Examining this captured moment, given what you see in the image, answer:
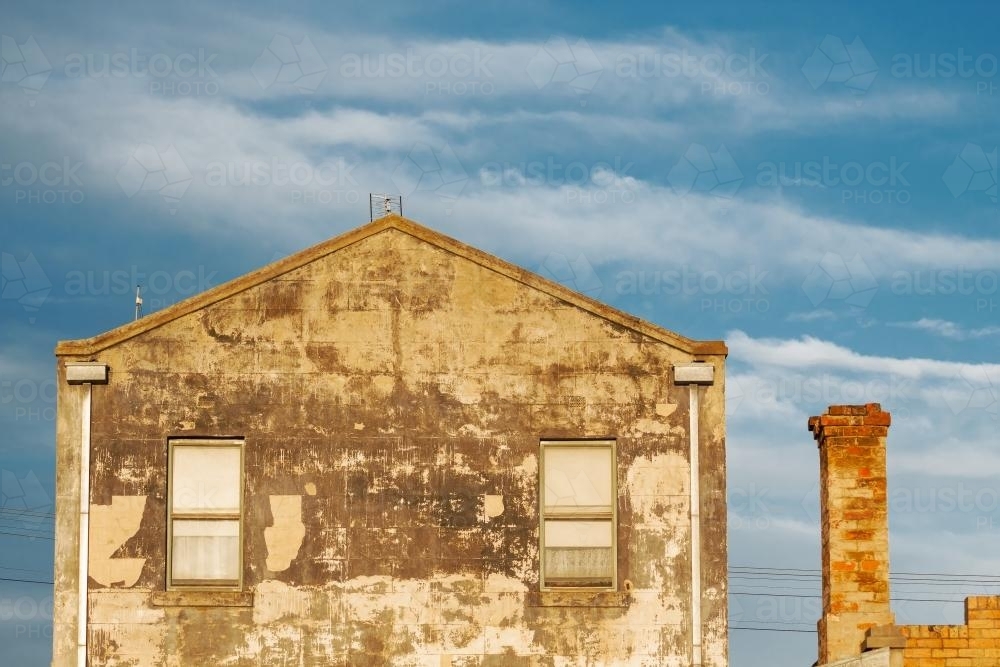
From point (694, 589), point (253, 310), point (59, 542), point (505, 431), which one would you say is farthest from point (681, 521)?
point (59, 542)

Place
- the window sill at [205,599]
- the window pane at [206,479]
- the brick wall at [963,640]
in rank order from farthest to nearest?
the window pane at [206,479] → the window sill at [205,599] → the brick wall at [963,640]

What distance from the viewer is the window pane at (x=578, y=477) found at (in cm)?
2211

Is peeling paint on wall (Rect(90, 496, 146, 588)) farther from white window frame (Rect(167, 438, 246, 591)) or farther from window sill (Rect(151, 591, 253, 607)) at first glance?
window sill (Rect(151, 591, 253, 607))

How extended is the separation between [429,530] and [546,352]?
2.81m

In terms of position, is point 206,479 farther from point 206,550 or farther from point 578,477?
point 578,477

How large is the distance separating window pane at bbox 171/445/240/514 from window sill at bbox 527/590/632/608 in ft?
13.3

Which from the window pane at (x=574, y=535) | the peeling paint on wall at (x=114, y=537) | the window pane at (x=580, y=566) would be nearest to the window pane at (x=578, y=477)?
the window pane at (x=574, y=535)

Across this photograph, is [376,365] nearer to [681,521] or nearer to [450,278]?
[450,278]

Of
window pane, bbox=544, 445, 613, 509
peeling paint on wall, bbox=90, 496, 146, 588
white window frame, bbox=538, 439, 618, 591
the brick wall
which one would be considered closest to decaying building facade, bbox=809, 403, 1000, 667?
the brick wall

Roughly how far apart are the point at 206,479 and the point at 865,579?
8712mm

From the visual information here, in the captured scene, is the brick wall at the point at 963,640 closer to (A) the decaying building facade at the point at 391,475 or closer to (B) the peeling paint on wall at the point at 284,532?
(A) the decaying building facade at the point at 391,475

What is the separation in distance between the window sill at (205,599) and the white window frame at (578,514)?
3.82 metres

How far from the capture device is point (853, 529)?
22.2 metres

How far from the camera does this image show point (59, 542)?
21.9 metres
